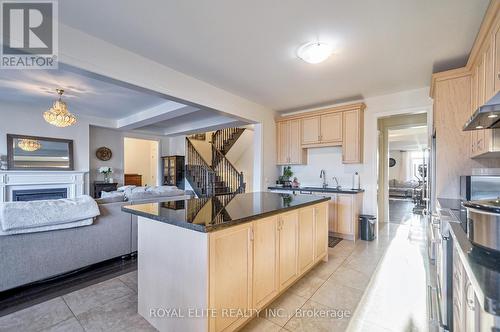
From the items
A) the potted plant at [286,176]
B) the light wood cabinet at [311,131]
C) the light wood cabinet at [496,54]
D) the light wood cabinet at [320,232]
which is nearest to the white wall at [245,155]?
the potted plant at [286,176]

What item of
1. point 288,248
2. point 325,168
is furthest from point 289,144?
point 288,248

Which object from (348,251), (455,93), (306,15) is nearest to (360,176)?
(348,251)

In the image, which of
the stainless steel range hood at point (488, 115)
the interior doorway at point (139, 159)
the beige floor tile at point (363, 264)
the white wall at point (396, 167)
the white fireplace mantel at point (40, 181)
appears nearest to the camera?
the stainless steel range hood at point (488, 115)

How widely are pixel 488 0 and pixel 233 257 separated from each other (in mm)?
2868

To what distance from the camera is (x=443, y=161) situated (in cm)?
262

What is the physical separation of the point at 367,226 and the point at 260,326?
3.01 meters

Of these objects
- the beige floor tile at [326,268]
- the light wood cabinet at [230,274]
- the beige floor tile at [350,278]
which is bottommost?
the beige floor tile at [326,268]

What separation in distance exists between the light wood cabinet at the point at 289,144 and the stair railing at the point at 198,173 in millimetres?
2618

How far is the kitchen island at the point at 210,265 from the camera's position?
1463 millimetres

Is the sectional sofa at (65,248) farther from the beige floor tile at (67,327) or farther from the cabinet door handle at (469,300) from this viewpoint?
the cabinet door handle at (469,300)

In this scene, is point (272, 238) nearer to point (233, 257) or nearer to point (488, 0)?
point (233, 257)

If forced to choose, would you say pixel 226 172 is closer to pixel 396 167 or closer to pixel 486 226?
pixel 486 226

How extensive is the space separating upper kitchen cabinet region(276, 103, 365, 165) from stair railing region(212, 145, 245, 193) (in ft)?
8.04

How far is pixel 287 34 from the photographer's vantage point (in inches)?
90.2
